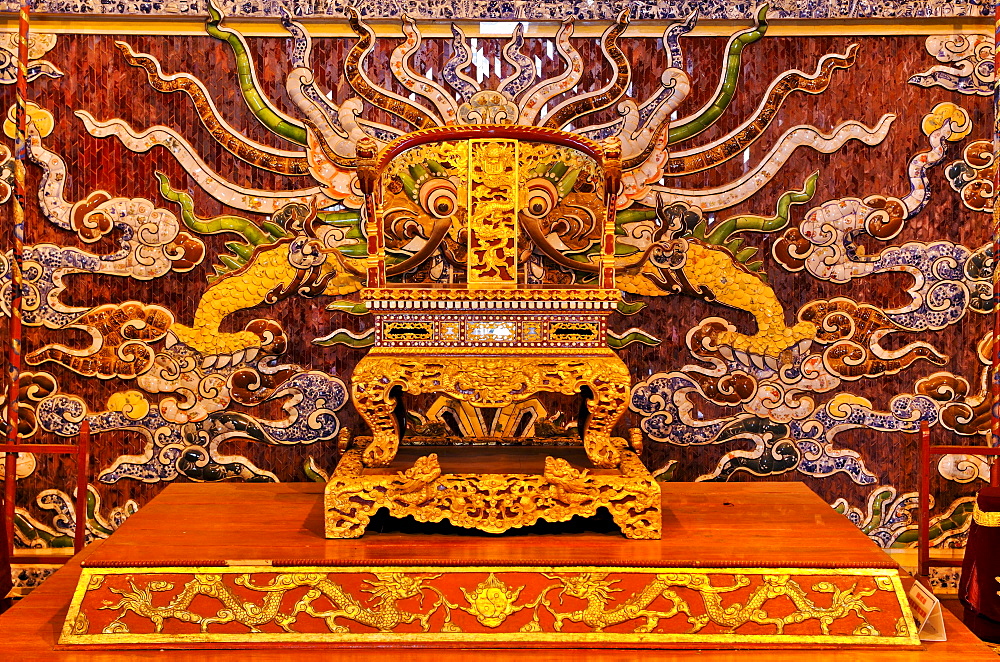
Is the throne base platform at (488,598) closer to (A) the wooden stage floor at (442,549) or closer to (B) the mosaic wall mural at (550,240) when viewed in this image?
(A) the wooden stage floor at (442,549)

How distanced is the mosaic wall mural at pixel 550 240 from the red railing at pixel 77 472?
66 millimetres

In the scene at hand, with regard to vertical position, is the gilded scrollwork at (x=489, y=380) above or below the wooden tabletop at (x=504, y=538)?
above

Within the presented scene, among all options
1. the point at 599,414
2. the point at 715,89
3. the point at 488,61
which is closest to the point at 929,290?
the point at 715,89

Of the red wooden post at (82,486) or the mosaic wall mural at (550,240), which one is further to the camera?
the mosaic wall mural at (550,240)

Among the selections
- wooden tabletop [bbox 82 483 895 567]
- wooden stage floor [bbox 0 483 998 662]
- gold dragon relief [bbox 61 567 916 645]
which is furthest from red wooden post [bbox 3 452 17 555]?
gold dragon relief [bbox 61 567 916 645]

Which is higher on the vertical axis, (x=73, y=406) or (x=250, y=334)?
(x=250, y=334)

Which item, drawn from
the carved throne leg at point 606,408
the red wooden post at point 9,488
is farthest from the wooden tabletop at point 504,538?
the red wooden post at point 9,488

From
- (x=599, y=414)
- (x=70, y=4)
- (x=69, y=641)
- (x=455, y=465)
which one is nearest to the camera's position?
(x=69, y=641)

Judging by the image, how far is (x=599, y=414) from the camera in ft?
7.72

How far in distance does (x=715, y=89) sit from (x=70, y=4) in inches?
93.2

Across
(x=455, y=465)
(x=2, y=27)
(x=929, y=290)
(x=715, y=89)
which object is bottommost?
(x=455, y=465)

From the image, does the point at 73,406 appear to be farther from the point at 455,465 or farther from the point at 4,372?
the point at 455,465

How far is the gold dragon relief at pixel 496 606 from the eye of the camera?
208 cm

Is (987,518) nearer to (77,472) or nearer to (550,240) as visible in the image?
(550,240)
